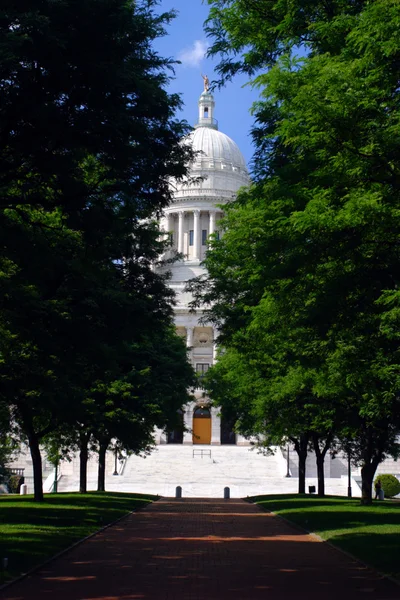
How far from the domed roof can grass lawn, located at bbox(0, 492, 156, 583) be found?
86996 millimetres

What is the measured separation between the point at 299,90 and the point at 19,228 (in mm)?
5925

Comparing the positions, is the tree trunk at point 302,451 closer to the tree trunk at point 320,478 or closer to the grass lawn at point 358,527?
the tree trunk at point 320,478

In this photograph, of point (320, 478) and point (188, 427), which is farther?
point (188, 427)

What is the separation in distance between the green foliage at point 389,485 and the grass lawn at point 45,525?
25179 millimetres

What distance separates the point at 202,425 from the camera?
92.1 metres

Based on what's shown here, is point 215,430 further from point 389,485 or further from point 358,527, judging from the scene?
point 358,527

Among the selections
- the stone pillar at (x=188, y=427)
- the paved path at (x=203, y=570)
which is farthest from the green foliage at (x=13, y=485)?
the paved path at (x=203, y=570)

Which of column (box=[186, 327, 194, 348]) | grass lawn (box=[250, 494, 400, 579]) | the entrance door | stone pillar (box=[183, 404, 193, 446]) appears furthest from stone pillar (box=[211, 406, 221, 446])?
grass lawn (box=[250, 494, 400, 579])

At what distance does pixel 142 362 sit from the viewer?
40000mm

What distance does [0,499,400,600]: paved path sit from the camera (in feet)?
40.0

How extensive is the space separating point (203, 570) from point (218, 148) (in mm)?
108342

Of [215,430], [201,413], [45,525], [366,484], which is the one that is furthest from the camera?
[201,413]

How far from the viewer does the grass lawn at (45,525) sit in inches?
624

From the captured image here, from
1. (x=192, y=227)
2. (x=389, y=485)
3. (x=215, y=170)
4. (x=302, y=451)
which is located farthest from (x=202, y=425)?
(x=302, y=451)
